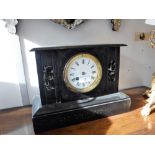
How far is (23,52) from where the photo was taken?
2.82 feet

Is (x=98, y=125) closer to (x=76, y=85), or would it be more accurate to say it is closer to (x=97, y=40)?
(x=76, y=85)

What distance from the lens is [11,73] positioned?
0.87 meters

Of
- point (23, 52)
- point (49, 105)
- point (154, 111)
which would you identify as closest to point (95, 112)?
point (49, 105)

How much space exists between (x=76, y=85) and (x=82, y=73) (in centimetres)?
7

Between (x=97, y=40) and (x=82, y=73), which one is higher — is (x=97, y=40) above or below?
above

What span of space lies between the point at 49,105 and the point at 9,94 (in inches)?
13.1

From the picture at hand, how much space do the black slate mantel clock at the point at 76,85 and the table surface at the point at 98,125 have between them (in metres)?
0.03

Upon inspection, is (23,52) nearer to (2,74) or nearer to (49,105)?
(2,74)

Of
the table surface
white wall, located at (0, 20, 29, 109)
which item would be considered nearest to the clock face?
the table surface

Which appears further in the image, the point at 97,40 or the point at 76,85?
the point at 97,40

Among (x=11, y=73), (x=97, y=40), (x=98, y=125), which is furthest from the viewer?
(x=97, y=40)

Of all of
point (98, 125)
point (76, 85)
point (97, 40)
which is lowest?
point (98, 125)

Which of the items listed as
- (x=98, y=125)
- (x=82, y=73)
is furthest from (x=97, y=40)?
(x=98, y=125)
